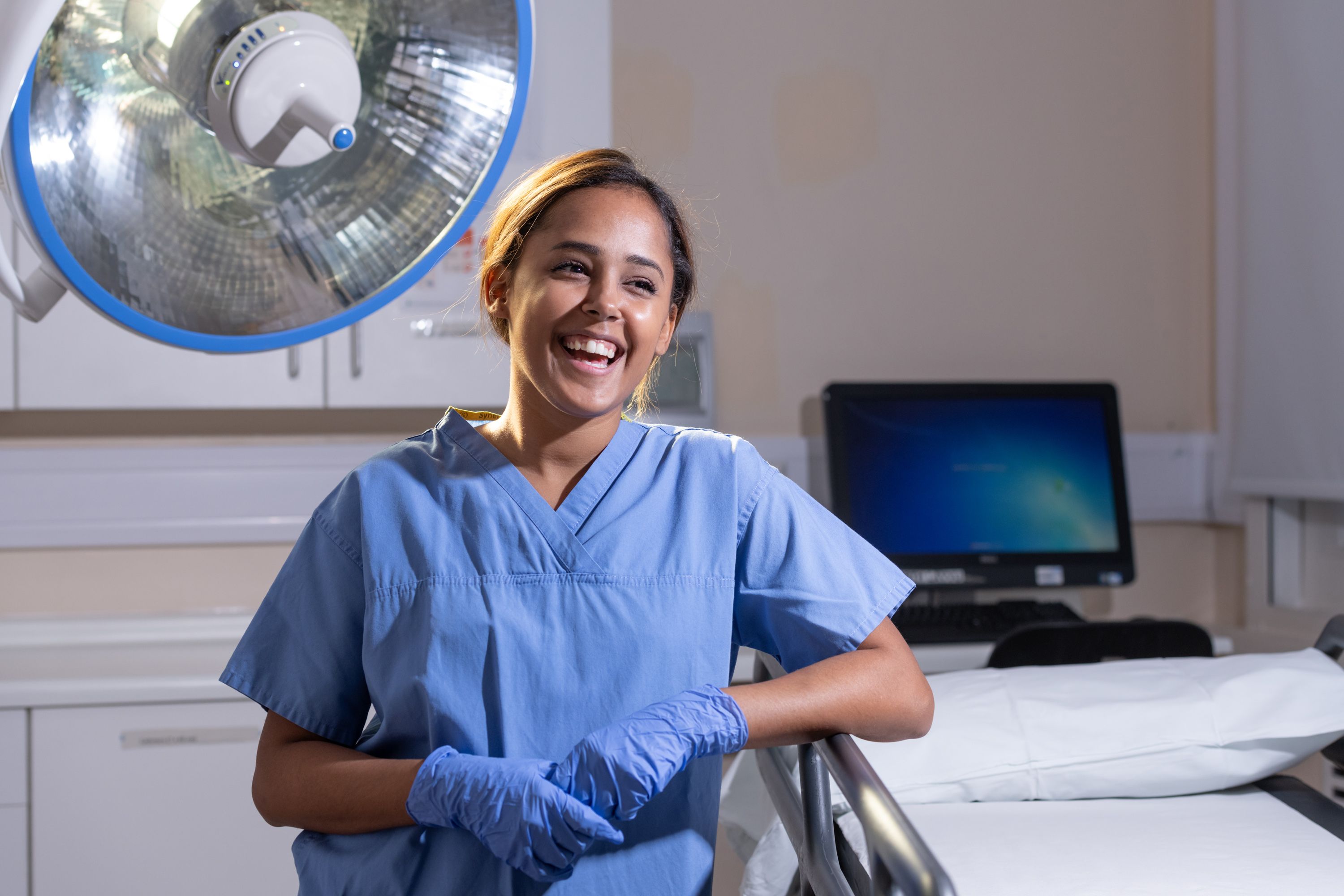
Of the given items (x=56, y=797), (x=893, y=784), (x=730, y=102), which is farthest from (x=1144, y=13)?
(x=56, y=797)

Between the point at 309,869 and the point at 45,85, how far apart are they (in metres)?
0.74

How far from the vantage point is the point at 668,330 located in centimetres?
108

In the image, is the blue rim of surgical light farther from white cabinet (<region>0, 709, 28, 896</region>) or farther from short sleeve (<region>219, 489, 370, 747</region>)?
white cabinet (<region>0, 709, 28, 896</region>)

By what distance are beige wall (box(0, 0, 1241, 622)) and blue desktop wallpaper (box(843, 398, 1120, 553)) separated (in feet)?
0.82

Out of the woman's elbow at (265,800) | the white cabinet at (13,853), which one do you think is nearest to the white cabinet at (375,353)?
the white cabinet at (13,853)

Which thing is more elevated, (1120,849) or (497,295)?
(497,295)

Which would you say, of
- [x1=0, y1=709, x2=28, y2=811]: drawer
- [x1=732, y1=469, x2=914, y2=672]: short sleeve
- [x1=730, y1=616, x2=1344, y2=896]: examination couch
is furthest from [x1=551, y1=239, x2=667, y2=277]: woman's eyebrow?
[x1=0, y1=709, x2=28, y2=811]: drawer

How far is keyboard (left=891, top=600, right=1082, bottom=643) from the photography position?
2.06 m

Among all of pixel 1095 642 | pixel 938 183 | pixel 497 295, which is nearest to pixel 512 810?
pixel 497 295

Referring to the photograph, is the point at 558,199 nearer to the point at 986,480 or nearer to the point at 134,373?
the point at 134,373

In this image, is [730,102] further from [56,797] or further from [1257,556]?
[56,797]

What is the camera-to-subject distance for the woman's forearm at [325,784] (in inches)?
35.6

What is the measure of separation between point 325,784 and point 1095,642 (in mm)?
1347

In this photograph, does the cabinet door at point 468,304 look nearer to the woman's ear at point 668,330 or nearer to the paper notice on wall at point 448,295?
the paper notice on wall at point 448,295
